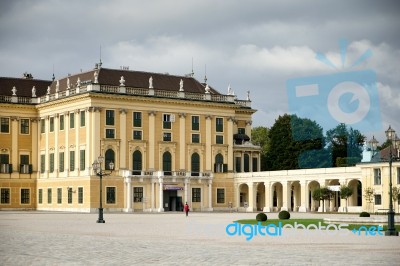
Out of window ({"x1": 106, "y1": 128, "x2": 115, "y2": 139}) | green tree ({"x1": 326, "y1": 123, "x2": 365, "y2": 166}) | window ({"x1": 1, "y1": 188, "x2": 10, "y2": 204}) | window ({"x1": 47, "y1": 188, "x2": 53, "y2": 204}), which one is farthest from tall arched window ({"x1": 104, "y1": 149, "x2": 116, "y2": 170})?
green tree ({"x1": 326, "y1": 123, "x2": 365, "y2": 166})

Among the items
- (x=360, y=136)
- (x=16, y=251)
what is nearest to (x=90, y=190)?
(x=360, y=136)

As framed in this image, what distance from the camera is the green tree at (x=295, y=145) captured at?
11106cm

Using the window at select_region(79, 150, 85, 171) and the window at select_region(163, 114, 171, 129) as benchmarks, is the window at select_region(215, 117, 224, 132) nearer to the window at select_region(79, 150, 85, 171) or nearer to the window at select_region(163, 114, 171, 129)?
the window at select_region(163, 114, 171, 129)

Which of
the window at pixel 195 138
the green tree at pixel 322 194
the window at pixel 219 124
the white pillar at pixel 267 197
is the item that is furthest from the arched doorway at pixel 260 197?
the green tree at pixel 322 194

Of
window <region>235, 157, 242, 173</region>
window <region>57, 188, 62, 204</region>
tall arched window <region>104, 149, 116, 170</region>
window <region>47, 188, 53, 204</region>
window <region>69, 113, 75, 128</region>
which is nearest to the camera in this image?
tall arched window <region>104, 149, 116, 170</region>

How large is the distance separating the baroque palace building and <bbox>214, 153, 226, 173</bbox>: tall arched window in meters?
0.12

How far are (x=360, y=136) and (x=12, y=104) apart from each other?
166ft

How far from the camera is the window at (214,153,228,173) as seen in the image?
99.5 m

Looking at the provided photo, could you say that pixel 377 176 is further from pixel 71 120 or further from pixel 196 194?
pixel 71 120

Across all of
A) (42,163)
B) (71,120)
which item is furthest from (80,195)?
(42,163)

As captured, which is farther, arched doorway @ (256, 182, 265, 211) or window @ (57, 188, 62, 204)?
arched doorway @ (256, 182, 265, 211)

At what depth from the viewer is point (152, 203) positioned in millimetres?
93000

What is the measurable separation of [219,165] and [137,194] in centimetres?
1180

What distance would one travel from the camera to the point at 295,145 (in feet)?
371
